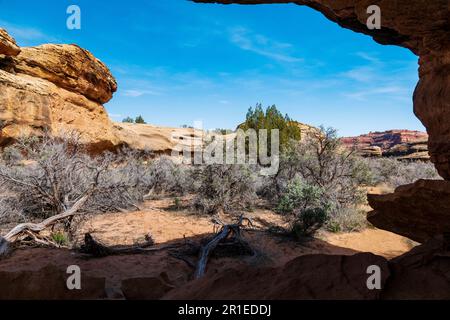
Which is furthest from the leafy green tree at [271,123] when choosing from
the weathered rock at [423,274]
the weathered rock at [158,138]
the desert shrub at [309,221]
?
the weathered rock at [423,274]

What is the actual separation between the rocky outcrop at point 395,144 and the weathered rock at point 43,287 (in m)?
29.2

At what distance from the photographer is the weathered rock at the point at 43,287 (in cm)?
292

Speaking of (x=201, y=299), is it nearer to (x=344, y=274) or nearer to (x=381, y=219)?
(x=344, y=274)

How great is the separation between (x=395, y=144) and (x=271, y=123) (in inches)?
1975

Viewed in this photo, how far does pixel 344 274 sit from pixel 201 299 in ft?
4.69

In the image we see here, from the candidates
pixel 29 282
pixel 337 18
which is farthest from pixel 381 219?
pixel 29 282

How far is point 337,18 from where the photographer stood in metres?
3.59

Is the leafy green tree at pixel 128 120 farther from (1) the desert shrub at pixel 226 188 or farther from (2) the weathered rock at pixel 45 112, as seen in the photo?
(1) the desert shrub at pixel 226 188

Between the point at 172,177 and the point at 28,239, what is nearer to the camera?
the point at 28,239

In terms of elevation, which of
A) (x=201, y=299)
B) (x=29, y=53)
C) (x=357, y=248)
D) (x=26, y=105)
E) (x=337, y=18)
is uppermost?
(x=29, y=53)

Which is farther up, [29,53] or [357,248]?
[29,53]

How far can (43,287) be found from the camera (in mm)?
2951

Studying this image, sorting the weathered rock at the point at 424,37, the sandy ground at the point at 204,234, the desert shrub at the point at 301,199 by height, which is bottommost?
the sandy ground at the point at 204,234

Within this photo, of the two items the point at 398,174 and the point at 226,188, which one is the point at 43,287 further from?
the point at 398,174
